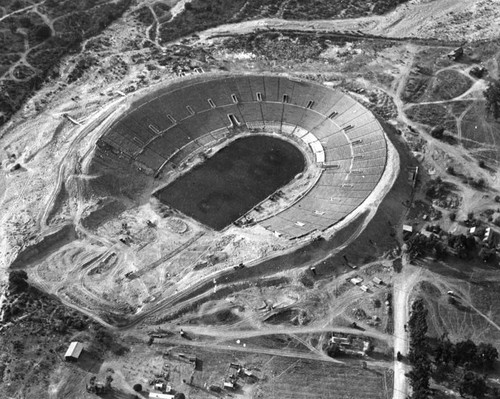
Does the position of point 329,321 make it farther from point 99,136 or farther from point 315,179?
point 99,136

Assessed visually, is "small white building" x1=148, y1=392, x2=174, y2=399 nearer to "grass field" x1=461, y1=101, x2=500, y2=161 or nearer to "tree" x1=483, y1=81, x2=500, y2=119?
"grass field" x1=461, y1=101, x2=500, y2=161

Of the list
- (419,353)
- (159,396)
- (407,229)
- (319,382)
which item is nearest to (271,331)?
(319,382)

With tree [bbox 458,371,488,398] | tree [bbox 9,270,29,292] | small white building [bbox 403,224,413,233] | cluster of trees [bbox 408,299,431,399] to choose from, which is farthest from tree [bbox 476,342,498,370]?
tree [bbox 9,270,29,292]

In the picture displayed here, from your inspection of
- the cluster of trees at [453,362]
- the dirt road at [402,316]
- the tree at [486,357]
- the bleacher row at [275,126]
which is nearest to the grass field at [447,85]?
the bleacher row at [275,126]

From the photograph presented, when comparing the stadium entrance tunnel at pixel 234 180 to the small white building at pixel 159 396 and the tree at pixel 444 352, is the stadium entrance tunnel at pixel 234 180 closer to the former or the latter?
the small white building at pixel 159 396

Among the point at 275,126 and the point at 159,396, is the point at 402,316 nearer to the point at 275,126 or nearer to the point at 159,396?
the point at 159,396

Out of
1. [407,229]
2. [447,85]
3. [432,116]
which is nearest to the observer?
[407,229]
